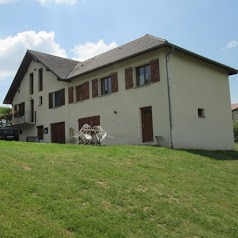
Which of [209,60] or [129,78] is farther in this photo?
[209,60]

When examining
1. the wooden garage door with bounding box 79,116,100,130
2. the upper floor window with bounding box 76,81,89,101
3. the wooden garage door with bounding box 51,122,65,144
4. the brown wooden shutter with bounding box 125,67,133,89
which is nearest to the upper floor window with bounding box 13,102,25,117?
the wooden garage door with bounding box 51,122,65,144

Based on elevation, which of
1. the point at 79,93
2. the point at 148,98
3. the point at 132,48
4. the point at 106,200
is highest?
the point at 132,48

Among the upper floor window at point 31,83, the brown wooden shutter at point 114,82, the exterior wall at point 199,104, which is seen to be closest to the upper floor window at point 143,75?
the exterior wall at point 199,104

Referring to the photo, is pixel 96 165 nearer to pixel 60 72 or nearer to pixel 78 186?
pixel 78 186

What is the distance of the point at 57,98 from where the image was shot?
27.9 m

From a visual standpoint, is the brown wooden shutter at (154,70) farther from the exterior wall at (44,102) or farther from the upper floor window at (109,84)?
the exterior wall at (44,102)

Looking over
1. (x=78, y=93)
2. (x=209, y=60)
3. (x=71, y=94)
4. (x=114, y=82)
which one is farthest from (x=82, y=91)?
(x=209, y=60)

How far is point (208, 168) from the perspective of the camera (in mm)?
13023

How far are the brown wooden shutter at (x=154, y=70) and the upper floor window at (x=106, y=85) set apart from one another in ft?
12.7

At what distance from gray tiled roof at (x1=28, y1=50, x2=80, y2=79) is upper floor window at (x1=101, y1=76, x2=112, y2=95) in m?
4.21

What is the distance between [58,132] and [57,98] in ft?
9.57

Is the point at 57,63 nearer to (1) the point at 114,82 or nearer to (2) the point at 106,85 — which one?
(2) the point at 106,85

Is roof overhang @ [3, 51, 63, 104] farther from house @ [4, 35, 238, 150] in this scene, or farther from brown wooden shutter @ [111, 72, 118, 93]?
brown wooden shutter @ [111, 72, 118, 93]

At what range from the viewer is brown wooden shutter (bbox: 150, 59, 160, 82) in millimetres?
19438
